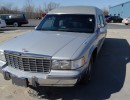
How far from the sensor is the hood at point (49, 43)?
15.2 feet

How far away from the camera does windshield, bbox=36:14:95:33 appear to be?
6309 mm

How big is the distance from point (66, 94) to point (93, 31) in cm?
192

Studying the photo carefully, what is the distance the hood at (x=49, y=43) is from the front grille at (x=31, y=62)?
10 cm

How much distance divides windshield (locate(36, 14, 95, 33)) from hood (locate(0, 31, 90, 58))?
0.35m

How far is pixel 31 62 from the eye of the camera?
15.0 feet

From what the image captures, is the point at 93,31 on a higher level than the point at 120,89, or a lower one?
higher

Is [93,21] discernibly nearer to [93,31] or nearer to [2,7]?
[93,31]

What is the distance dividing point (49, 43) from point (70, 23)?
159 centimetres

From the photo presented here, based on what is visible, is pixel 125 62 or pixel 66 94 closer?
pixel 66 94

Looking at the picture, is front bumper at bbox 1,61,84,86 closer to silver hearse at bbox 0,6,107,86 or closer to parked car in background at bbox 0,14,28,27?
silver hearse at bbox 0,6,107,86

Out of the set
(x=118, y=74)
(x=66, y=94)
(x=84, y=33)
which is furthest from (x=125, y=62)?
(x=66, y=94)

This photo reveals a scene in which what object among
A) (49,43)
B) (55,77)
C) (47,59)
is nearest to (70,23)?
(49,43)

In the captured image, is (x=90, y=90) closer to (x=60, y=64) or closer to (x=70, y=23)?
(x=60, y=64)

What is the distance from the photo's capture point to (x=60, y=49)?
15.5 ft
